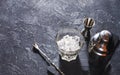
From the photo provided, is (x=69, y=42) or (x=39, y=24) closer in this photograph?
(x=69, y=42)

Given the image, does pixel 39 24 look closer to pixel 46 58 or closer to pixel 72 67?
pixel 46 58

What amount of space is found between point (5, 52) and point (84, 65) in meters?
0.45

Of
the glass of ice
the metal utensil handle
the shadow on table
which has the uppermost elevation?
the glass of ice

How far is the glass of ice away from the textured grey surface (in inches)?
2.3

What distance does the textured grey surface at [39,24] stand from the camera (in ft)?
5.23

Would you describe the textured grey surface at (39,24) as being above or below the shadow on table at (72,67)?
above

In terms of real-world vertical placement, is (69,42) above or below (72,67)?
above

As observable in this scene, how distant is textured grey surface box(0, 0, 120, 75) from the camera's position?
1594 mm

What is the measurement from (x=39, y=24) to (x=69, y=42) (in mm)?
256

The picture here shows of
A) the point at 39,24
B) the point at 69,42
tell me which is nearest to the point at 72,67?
the point at 69,42

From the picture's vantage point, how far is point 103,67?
157cm

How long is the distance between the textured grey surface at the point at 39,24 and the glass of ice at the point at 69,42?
6cm

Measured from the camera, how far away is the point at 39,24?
5.70 feet

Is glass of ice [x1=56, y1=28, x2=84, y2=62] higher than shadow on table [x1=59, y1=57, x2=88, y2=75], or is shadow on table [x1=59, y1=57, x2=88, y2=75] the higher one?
glass of ice [x1=56, y1=28, x2=84, y2=62]
